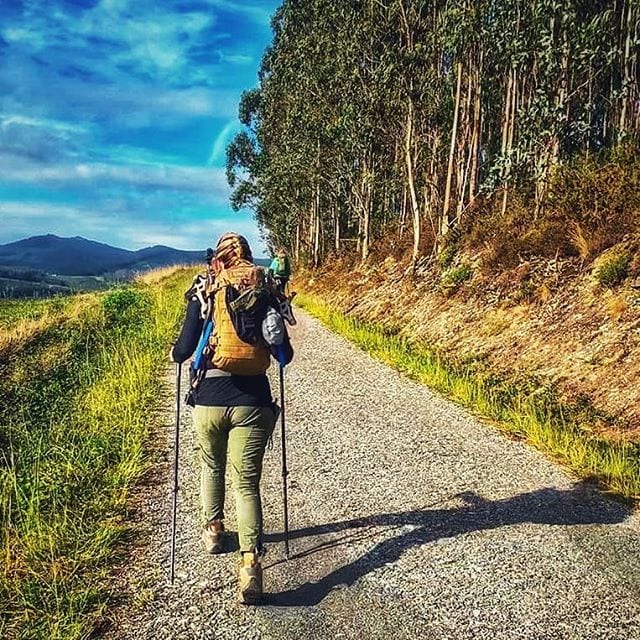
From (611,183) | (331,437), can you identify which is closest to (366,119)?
(611,183)

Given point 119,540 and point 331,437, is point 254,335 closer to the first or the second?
point 119,540

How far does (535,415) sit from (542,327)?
3199 mm

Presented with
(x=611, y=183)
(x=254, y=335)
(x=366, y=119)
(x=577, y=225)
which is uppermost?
(x=366, y=119)

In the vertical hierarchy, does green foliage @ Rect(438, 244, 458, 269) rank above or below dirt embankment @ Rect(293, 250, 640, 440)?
above

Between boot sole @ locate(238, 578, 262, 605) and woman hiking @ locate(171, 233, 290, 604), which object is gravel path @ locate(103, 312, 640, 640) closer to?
boot sole @ locate(238, 578, 262, 605)

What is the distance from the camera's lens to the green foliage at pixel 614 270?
10273 millimetres

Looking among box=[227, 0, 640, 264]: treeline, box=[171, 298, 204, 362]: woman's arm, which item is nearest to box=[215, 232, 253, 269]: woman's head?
box=[171, 298, 204, 362]: woman's arm

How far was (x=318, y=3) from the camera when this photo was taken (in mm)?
26906

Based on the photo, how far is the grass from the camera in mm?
3916

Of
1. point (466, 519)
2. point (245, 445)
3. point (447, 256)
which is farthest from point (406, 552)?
point (447, 256)

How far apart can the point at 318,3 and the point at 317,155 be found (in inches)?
300

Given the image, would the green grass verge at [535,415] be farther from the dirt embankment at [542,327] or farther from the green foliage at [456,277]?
the green foliage at [456,277]

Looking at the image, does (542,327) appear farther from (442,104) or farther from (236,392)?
(442,104)

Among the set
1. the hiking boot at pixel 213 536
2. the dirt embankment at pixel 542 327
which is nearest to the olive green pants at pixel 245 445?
the hiking boot at pixel 213 536
